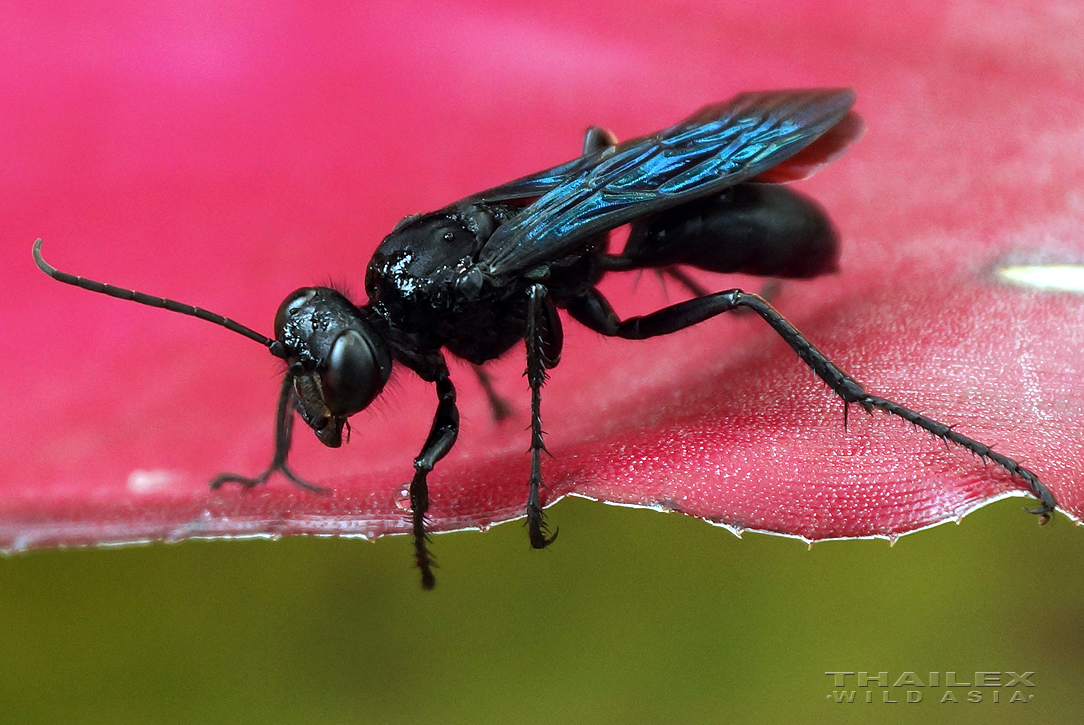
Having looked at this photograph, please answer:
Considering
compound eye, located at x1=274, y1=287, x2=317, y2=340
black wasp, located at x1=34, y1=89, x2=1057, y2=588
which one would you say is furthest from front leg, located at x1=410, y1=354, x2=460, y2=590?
compound eye, located at x1=274, y1=287, x2=317, y2=340

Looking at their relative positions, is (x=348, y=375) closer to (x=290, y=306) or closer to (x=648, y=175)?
(x=290, y=306)

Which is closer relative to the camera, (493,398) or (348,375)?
(348,375)

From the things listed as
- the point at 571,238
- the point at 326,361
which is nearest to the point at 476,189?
the point at 571,238

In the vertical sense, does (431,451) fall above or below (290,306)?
below

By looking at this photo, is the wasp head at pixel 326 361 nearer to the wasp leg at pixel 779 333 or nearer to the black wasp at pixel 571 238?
the black wasp at pixel 571 238

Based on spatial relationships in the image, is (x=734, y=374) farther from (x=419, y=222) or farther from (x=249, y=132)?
(x=249, y=132)

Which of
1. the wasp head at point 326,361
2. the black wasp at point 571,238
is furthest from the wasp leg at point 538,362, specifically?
the wasp head at point 326,361

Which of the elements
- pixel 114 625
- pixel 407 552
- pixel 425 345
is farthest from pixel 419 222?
pixel 114 625
